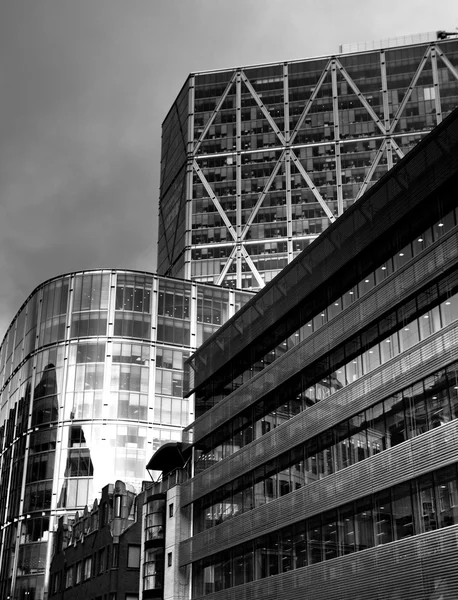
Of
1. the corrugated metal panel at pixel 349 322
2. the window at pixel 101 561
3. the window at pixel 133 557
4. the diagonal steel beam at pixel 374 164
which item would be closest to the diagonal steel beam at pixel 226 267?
the diagonal steel beam at pixel 374 164

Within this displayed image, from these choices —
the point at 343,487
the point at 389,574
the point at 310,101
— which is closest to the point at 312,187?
the point at 310,101

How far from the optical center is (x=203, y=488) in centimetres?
6462

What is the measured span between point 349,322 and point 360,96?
143467mm

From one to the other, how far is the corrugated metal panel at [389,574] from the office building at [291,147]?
129m

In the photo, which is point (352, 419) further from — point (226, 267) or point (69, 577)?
point (226, 267)

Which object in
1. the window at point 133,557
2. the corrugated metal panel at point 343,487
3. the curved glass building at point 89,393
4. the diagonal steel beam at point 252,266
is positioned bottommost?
the corrugated metal panel at point 343,487

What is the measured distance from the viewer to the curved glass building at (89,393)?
11281 cm

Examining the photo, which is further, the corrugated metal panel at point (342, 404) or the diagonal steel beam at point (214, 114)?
the diagonal steel beam at point (214, 114)

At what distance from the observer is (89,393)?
11712cm

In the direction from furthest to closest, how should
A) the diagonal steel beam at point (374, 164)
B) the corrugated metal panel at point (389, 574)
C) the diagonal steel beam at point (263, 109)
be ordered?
the diagonal steel beam at point (263, 109), the diagonal steel beam at point (374, 164), the corrugated metal panel at point (389, 574)

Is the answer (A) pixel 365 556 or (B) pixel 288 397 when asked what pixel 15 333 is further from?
(A) pixel 365 556

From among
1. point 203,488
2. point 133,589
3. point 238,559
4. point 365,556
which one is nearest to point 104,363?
point 133,589

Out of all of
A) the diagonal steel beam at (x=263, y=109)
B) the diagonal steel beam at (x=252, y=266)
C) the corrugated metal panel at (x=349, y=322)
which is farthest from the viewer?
the diagonal steel beam at (x=263, y=109)

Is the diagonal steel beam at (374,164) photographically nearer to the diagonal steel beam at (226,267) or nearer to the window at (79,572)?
the diagonal steel beam at (226,267)
